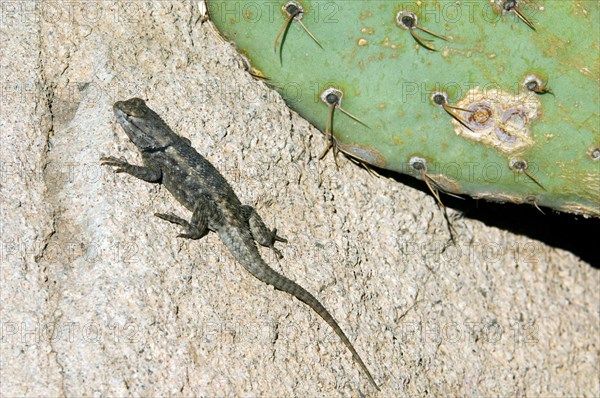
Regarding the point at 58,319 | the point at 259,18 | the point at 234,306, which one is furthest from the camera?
the point at 259,18

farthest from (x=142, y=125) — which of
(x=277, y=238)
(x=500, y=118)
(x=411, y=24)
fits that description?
(x=500, y=118)

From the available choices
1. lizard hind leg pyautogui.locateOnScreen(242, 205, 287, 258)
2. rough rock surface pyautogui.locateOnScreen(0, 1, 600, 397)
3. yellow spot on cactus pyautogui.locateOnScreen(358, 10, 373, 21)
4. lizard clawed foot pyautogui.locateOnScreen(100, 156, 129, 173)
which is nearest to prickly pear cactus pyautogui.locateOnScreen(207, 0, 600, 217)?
yellow spot on cactus pyautogui.locateOnScreen(358, 10, 373, 21)

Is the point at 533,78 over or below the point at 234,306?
over

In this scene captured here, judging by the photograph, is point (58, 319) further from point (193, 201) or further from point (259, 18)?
point (259, 18)


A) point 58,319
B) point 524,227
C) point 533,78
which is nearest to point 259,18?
point 533,78

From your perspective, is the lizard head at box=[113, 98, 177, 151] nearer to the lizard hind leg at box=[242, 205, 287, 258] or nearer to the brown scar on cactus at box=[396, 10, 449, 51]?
the lizard hind leg at box=[242, 205, 287, 258]
